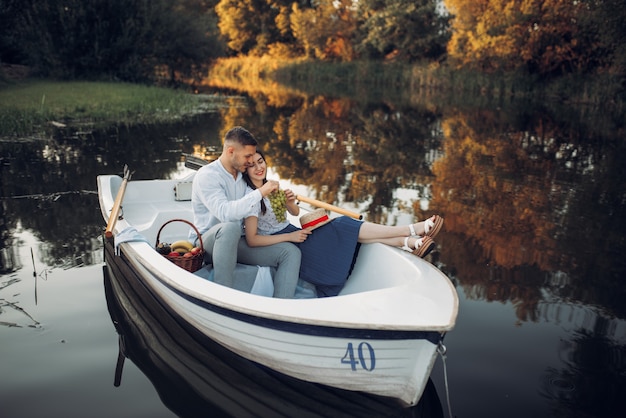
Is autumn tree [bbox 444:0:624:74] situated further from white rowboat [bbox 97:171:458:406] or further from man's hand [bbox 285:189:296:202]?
white rowboat [bbox 97:171:458:406]

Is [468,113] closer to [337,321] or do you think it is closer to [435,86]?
[435,86]

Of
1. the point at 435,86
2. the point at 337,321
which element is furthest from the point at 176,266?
the point at 435,86

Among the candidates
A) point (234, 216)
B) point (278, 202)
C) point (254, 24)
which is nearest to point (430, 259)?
point (278, 202)

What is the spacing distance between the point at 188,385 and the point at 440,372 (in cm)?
152

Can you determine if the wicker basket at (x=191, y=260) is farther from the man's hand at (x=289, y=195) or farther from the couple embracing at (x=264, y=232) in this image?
the man's hand at (x=289, y=195)

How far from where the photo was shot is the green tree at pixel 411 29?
3158 cm

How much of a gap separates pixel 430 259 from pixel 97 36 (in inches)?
767

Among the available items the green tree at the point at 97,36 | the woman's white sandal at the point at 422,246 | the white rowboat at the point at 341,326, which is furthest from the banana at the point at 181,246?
the green tree at the point at 97,36

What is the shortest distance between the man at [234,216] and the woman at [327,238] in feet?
0.28

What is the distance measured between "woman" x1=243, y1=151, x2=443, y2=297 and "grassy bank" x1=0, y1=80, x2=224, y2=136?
894 cm

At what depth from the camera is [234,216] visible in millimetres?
3502

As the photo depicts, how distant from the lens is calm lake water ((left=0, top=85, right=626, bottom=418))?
316cm

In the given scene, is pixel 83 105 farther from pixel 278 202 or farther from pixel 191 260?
pixel 278 202

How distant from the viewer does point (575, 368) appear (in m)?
3.46
